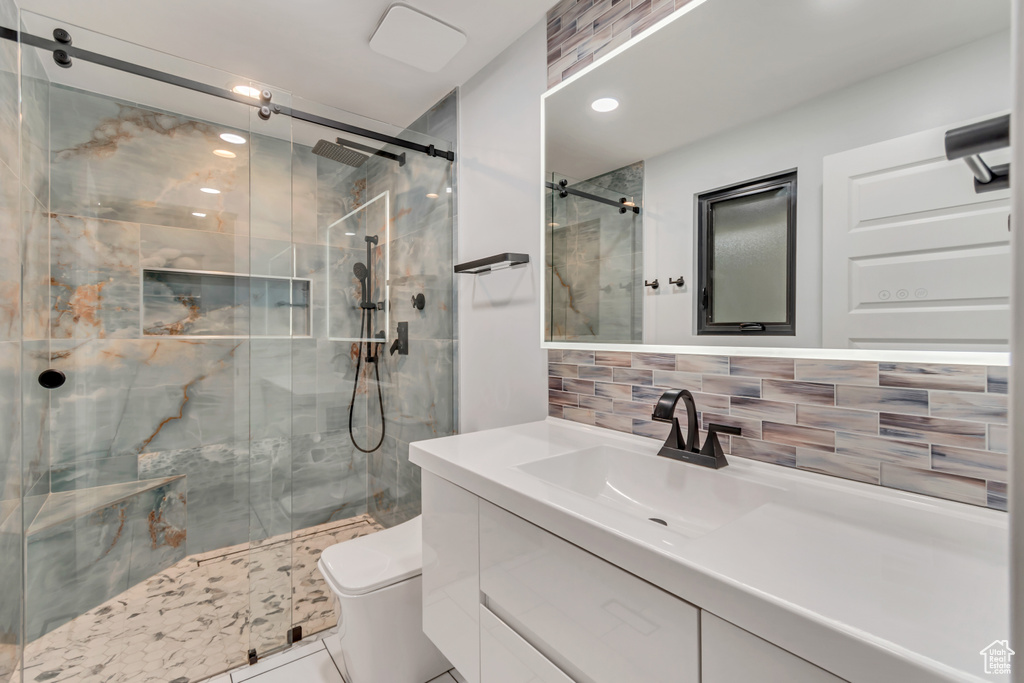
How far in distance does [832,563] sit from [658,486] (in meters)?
0.49

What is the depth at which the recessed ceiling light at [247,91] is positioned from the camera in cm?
162

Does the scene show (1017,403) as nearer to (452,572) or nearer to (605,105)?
(452,572)

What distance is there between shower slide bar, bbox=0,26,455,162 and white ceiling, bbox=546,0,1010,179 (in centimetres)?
85

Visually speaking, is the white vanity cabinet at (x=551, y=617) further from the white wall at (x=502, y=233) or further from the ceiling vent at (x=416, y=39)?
the ceiling vent at (x=416, y=39)

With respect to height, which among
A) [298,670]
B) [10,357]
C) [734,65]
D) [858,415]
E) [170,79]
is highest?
[170,79]

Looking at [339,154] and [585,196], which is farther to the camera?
[339,154]

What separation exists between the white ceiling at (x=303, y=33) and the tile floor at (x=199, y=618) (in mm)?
1875

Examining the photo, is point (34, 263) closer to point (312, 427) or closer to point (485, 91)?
point (312, 427)

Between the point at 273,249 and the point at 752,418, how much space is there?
1.67 m

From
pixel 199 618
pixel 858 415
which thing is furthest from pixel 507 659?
pixel 199 618

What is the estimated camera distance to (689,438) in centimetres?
108

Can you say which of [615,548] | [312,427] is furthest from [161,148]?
[615,548]

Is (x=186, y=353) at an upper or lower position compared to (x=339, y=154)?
lower

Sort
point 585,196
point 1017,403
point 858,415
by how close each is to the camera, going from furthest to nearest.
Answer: point 585,196 → point 858,415 → point 1017,403
